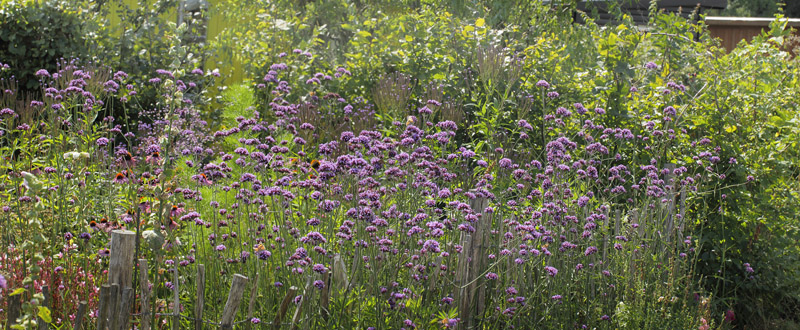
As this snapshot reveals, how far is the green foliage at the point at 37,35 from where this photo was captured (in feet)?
25.7

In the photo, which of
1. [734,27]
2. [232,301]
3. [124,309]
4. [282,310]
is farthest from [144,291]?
[734,27]

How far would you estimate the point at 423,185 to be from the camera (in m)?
3.63

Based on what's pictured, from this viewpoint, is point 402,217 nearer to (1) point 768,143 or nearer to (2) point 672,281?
(2) point 672,281

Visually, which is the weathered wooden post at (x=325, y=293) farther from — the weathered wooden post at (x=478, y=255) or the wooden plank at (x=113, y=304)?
the wooden plank at (x=113, y=304)

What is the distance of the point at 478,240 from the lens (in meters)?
3.53

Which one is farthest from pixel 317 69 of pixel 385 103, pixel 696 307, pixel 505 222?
pixel 696 307

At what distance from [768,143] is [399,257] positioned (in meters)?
3.40

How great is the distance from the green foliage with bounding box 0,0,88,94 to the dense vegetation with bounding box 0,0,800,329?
0.03 m

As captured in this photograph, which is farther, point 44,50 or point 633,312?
point 44,50

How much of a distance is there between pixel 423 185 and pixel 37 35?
240 inches

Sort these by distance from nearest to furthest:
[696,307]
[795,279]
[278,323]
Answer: [278,323]
[696,307]
[795,279]

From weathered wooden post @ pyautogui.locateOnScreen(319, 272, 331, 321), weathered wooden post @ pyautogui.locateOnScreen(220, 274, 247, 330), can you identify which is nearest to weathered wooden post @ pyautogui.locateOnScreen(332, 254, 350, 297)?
weathered wooden post @ pyautogui.locateOnScreen(319, 272, 331, 321)

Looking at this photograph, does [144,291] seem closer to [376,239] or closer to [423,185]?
[376,239]

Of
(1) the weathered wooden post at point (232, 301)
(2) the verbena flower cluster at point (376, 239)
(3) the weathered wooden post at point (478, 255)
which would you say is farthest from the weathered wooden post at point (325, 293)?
(3) the weathered wooden post at point (478, 255)
